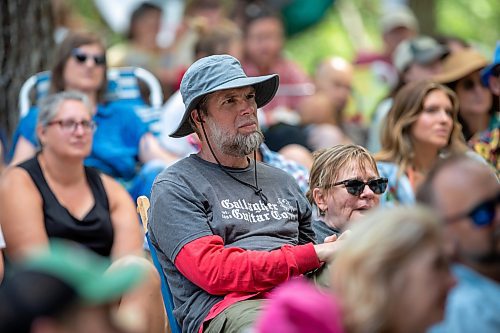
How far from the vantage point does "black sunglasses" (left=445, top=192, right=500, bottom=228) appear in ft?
10.2

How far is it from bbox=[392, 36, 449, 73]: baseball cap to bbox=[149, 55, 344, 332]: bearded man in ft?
11.6

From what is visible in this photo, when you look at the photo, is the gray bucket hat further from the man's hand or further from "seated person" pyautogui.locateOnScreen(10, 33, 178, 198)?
"seated person" pyautogui.locateOnScreen(10, 33, 178, 198)

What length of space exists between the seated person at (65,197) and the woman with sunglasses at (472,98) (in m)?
2.57

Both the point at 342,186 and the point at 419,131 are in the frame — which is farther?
the point at 419,131

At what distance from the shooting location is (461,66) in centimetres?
775

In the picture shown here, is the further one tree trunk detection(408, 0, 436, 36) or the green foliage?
the green foliage

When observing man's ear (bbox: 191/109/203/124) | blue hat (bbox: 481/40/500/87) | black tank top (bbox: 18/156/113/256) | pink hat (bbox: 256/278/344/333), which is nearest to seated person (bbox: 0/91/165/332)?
black tank top (bbox: 18/156/113/256)

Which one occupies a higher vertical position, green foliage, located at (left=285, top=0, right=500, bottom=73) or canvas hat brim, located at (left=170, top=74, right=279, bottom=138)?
canvas hat brim, located at (left=170, top=74, right=279, bottom=138)

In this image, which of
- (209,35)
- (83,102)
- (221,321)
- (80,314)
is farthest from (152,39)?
(80,314)

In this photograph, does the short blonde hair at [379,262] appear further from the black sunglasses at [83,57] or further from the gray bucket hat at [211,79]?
the black sunglasses at [83,57]

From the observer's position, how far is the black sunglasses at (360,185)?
473cm

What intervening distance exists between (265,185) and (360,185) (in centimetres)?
44

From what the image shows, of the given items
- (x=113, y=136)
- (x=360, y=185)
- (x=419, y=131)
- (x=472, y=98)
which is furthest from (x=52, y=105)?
(x=472, y=98)

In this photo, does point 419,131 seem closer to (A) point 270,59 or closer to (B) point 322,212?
(B) point 322,212
